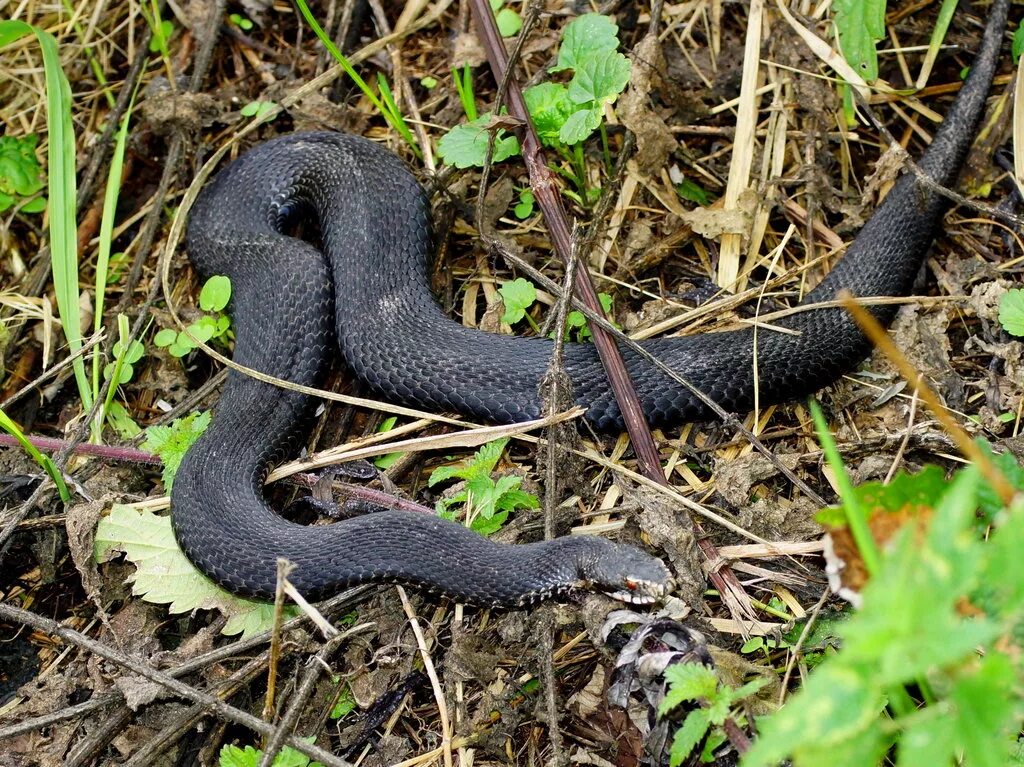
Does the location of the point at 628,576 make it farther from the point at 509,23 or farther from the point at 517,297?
the point at 509,23

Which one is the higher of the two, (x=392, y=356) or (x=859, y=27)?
(x=859, y=27)

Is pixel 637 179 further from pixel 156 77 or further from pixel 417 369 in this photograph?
pixel 156 77

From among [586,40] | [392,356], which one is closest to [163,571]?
[392,356]

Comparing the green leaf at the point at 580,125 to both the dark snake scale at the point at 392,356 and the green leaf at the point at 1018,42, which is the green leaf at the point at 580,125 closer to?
the dark snake scale at the point at 392,356

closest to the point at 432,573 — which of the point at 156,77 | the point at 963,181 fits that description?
the point at 963,181

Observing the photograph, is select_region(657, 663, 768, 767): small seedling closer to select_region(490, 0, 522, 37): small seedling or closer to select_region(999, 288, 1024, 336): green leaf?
select_region(999, 288, 1024, 336): green leaf

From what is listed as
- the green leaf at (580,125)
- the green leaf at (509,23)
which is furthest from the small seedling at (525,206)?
the green leaf at (509,23)
